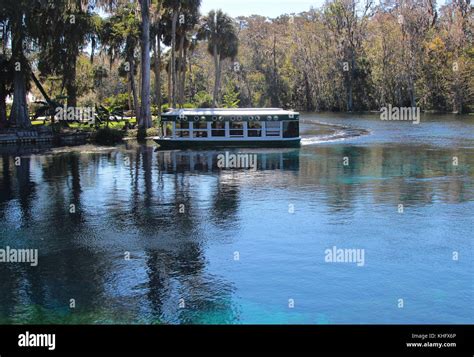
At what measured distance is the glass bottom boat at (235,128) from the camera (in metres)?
50.2

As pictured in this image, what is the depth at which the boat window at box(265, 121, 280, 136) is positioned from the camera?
50.6 m

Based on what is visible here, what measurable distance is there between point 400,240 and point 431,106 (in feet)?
296

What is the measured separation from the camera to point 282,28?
139 meters

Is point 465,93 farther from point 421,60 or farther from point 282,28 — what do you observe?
point 282,28

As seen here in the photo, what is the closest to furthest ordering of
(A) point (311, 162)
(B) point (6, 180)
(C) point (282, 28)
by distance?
(B) point (6, 180)
(A) point (311, 162)
(C) point (282, 28)

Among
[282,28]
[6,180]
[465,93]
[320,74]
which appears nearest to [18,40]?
[6,180]

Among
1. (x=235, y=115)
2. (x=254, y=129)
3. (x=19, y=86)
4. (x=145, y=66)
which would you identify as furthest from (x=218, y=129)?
(x=19, y=86)

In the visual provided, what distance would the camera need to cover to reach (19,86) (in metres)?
59.7

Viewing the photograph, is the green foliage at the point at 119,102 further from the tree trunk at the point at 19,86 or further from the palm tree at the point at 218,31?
the tree trunk at the point at 19,86

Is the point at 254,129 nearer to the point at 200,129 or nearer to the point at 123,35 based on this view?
the point at 200,129

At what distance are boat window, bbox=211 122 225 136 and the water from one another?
9805 mm

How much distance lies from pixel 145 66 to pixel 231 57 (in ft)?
82.6

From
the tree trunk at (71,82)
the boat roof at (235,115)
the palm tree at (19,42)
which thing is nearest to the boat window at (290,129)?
the boat roof at (235,115)

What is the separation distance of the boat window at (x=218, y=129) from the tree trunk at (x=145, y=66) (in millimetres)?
12405
